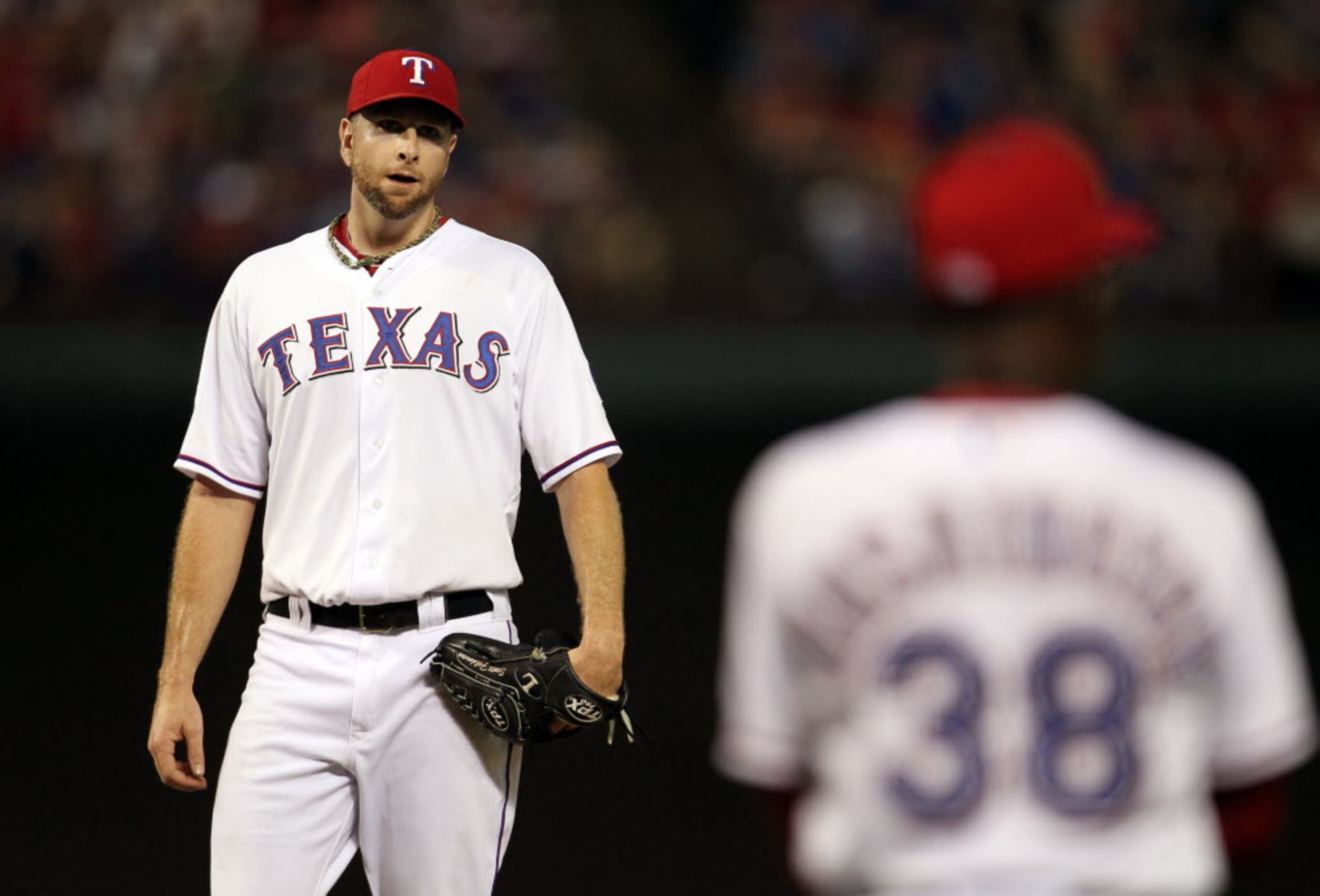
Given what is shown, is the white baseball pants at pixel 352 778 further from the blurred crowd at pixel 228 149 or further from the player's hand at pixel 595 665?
the blurred crowd at pixel 228 149

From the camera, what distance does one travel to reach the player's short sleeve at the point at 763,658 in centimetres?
187

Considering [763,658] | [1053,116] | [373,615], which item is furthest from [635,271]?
[763,658]

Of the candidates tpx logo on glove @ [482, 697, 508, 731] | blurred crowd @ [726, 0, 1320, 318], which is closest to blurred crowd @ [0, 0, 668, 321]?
blurred crowd @ [726, 0, 1320, 318]

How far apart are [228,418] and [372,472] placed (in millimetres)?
348

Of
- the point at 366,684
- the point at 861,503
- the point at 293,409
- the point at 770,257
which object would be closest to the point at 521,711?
the point at 366,684

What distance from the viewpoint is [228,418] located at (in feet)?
11.7

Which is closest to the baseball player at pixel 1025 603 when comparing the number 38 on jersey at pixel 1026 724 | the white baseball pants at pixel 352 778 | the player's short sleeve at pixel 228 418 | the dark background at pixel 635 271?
the number 38 on jersey at pixel 1026 724

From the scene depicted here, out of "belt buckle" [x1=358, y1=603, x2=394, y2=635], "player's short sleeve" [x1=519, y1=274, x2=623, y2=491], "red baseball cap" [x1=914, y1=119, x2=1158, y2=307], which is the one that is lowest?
"belt buckle" [x1=358, y1=603, x2=394, y2=635]

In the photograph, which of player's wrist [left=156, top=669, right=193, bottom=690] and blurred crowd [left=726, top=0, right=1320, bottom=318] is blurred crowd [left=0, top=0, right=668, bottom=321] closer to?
blurred crowd [left=726, top=0, right=1320, bottom=318]

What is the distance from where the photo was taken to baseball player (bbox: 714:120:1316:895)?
1.78 m

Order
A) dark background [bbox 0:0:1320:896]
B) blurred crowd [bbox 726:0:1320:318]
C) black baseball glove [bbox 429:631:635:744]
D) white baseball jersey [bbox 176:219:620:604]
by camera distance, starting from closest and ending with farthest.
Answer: black baseball glove [bbox 429:631:635:744], white baseball jersey [bbox 176:219:620:604], dark background [bbox 0:0:1320:896], blurred crowd [bbox 726:0:1320:318]

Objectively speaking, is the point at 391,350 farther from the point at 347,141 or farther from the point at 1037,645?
the point at 1037,645

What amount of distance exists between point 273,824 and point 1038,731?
1.91 m

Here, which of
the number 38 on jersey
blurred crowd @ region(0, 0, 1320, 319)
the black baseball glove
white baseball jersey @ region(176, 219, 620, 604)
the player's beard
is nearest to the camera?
the number 38 on jersey
